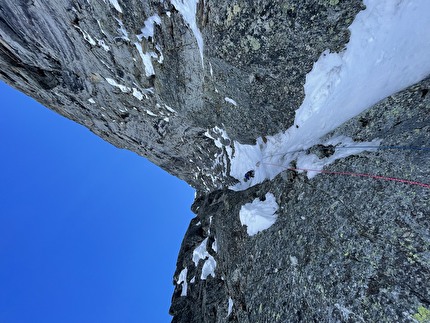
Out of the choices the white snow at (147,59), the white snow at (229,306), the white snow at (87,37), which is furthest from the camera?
the white snow at (87,37)

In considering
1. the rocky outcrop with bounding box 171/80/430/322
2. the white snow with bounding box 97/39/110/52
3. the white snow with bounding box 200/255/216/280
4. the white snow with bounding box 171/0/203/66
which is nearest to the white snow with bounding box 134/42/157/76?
the white snow with bounding box 97/39/110/52

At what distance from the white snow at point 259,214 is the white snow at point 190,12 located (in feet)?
21.4

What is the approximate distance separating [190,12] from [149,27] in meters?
2.20

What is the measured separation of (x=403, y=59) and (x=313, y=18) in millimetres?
2693

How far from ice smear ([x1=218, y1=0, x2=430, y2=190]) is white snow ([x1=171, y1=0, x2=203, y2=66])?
13.7ft

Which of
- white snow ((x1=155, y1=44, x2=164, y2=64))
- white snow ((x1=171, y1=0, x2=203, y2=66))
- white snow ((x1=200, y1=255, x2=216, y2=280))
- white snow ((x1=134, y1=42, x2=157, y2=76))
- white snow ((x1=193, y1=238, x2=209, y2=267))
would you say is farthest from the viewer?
white snow ((x1=193, y1=238, x2=209, y2=267))

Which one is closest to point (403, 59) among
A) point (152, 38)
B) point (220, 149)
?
point (152, 38)

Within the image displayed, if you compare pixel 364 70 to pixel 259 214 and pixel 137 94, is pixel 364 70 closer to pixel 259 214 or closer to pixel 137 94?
pixel 259 214

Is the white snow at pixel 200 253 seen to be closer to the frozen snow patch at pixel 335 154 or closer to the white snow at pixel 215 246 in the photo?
the white snow at pixel 215 246

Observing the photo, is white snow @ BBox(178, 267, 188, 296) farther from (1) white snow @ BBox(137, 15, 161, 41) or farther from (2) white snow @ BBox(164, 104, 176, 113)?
(1) white snow @ BBox(137, 15, 161, 41)

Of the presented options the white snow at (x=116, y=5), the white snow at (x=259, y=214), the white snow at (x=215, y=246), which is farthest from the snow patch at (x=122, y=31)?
the white snow at (x=215, y=246)

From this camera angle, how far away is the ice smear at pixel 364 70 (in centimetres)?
716

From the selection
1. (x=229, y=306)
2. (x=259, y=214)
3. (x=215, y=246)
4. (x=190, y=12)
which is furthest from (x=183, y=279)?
(x=190, y=12)

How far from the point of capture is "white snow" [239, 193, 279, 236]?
33.5 ft
